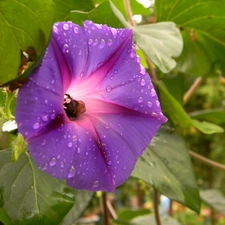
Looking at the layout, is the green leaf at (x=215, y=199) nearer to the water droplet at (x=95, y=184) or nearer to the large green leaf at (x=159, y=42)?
the large green leaf at (x=159, y=42)

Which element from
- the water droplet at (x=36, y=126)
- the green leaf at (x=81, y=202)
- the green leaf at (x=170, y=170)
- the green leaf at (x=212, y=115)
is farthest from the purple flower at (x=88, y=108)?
the green leaf at (x=212, y=115)

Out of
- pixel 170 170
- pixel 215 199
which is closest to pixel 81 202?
pixel 170 170

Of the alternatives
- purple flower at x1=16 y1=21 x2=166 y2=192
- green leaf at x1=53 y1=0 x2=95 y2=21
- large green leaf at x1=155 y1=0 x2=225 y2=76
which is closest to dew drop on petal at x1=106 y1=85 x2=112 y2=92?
purple flower at x1=16 y1=21 x2=166 y2=192

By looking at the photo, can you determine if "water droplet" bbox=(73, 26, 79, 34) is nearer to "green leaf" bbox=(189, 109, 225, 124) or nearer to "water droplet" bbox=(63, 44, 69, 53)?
"water droplet" bbox=(63, 44, 69, 53)

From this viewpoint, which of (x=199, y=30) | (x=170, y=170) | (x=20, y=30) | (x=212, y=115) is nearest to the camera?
(x=20, y=30)

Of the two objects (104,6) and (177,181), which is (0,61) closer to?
(104,6)

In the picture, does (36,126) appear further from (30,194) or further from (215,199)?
(215,199)

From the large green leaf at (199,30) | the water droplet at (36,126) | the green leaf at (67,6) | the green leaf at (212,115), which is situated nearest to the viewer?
the water droplet at (36,126)
